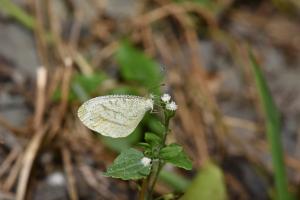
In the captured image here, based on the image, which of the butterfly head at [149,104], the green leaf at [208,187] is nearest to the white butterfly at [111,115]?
the butterfly head at [149,104]

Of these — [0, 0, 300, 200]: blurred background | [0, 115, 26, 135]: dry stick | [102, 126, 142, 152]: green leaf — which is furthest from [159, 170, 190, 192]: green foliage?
[0, 115, 26, 135]: dry stick

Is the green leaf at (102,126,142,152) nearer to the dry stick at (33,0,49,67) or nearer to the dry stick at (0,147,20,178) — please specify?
the dry stick at (0,147,20,178)

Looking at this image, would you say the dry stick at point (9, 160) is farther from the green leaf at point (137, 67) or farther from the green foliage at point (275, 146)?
the green foliage at point (275, 146)

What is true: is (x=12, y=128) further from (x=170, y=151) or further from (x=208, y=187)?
(x=170, y=151)

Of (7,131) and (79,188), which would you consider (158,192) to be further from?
(7,131)

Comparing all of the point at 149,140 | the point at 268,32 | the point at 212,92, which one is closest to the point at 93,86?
the point at 212,92
